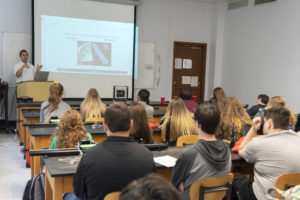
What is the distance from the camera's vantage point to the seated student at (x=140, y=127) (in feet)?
9.48

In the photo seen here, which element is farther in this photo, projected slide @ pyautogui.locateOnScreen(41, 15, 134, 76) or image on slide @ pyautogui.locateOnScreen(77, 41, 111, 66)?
image on slide @ pyautogui.locateOnScreen(77, 41, 111, 66)

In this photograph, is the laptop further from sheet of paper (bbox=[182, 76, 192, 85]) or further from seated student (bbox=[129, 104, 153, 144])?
sheet of paper (bbox=[182, 76, 192, 85])

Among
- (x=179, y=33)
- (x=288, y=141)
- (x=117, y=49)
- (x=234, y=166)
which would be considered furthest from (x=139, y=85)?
(x=288, y=141)

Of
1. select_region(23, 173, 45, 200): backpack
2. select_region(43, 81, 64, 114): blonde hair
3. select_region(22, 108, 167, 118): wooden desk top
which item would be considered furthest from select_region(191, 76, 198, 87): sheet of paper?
select_region(23, 173, 45, 200): backpack

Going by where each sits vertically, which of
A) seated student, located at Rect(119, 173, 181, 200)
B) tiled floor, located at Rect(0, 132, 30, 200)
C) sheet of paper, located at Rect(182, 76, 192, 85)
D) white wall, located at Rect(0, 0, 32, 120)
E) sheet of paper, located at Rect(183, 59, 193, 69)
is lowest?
tiled floor, located at Rect(0, 132, 30, 200)

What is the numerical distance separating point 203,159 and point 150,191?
132 cm

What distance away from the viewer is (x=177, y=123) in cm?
353

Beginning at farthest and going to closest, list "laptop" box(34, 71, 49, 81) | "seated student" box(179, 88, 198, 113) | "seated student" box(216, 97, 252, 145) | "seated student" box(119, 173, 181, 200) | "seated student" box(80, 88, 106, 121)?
"laptop" box(34, 71, 49, 81)
"seated student" box(179, 88, 198, 113)
"seated student" box(80, 88, 106, 121)
"seated student" box(216, 97, 252, 145)
"seated student" box(119, 173, 181, 200)

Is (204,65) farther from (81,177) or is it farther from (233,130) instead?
(81,177)

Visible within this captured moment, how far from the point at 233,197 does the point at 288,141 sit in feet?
2.54

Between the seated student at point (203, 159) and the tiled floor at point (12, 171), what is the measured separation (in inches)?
85.8

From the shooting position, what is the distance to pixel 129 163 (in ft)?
5.77

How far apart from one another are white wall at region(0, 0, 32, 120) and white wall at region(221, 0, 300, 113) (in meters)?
5.17

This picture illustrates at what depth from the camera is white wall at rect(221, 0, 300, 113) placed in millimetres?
6684
